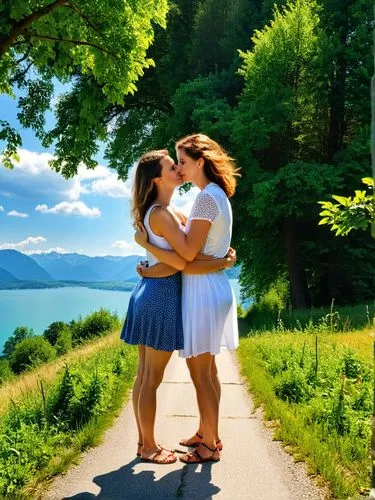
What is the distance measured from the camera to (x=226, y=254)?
4645 mm

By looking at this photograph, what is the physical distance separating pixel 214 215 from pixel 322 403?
8.78 feet

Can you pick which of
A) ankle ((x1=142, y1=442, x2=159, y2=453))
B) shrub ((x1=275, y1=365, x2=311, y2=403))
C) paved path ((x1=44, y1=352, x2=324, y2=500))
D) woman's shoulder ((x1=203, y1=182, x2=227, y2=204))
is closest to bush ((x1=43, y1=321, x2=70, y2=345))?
shrub ((x1=275, y1=365, x2=311, y2=403))

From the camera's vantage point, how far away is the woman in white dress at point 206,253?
174 inches

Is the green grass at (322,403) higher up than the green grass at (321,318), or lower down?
lower down

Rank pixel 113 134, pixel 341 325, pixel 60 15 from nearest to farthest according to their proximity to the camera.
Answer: pixel 60 15 < pixel 341 325 < pixel 113 134

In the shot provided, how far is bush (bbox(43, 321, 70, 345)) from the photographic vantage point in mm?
24719

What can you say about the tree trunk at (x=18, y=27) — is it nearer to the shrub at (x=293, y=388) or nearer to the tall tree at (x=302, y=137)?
the shrub at (x=293, y=388)

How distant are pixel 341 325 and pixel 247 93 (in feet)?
28.4

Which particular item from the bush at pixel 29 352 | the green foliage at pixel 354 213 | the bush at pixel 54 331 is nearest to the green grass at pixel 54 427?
the green foliage at pixel 354 213

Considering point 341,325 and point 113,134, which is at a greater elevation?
point 113,134

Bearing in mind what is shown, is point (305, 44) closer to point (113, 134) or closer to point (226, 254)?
point (113, 134)

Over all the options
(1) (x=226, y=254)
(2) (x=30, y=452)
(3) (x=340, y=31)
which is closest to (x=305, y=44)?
(3) (x=340, y=31)

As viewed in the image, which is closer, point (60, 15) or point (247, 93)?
point (60, 15)

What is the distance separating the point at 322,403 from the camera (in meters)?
5.88
